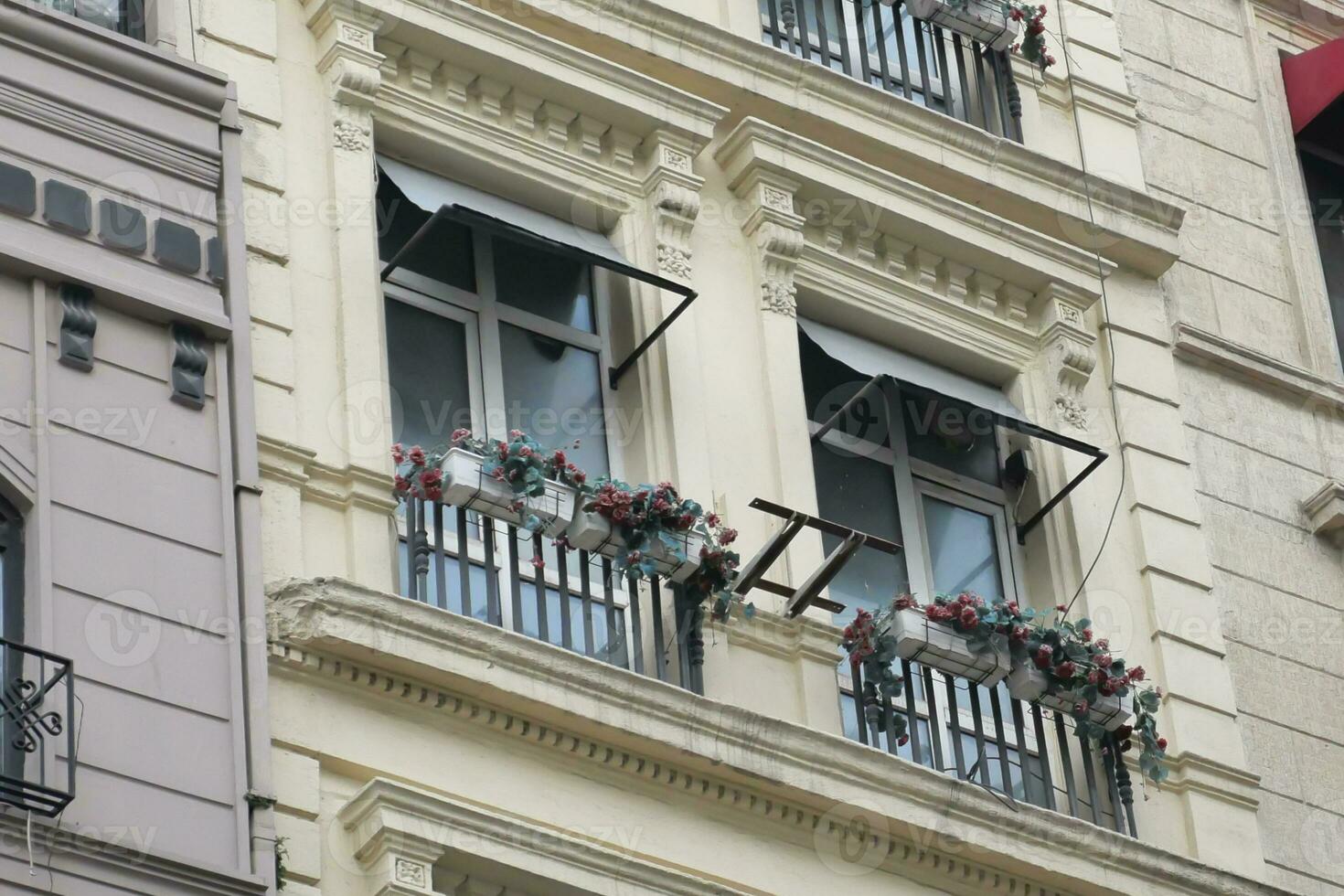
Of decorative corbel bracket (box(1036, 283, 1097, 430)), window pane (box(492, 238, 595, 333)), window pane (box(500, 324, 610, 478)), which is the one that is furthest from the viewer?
decorative corbel bracket (box(1036, 283, 1097, 430))

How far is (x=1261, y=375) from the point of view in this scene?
1691 centimetres

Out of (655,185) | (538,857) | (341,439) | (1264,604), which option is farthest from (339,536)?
(1264,604)

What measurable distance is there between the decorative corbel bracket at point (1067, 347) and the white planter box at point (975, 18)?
5.51 ft

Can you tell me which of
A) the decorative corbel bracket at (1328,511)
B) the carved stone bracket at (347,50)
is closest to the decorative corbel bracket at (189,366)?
→ the carved stone bracket at (347,50)

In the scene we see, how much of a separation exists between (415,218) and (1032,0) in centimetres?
500

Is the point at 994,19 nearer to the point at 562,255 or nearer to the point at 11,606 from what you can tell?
the point at 562,255

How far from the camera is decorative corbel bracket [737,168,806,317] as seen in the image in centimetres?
1534

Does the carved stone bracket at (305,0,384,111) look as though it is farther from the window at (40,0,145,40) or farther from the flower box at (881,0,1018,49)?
the flower box at (881,0,1018,49)

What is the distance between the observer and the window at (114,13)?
13.9m

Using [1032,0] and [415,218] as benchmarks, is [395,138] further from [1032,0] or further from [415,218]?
[1032,0]

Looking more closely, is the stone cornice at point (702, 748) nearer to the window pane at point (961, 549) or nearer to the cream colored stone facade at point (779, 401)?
the cream colored stone facade at point (779, 401)

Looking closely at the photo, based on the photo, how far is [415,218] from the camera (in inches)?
576

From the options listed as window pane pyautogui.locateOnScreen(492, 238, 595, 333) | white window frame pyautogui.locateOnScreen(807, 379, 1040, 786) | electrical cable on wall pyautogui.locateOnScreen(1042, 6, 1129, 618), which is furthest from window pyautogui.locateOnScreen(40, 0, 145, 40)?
electrical cable on wall pyautogui.locateOnScreen(1042, 6, 1129, 618)

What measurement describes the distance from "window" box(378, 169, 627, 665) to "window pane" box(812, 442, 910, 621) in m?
1.26
